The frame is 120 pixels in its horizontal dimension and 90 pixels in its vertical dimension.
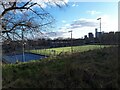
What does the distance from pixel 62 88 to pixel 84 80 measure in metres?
1.03

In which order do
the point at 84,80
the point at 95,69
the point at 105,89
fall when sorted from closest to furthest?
the point at 105,89, the point at 84,80, the point at 95,69

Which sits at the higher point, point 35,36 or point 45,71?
point 35,36

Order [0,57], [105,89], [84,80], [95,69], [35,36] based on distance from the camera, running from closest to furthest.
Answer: [105,89] → [84,80] → [95,69] → [0,57] → [35,36]

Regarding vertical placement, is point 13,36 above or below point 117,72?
above

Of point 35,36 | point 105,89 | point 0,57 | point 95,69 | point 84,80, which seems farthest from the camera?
point 35,36

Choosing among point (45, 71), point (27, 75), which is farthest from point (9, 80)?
point (45, 71)

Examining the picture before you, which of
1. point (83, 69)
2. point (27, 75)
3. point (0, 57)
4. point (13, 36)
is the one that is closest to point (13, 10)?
point (13, 36)

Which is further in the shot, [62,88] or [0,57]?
[0,57]

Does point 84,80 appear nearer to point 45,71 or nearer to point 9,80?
point 45,71

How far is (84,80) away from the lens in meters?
9.66

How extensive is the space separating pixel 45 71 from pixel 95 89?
2784mm

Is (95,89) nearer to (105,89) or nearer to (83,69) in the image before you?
(105,89)

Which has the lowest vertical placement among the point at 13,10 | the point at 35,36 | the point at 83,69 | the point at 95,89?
the point at 95,89

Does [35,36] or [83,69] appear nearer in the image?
[83,69]
